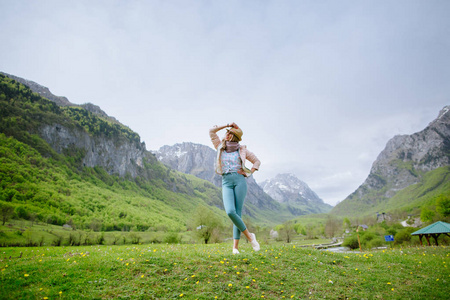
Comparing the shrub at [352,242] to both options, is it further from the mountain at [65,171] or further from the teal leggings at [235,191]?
the teal leggings at [235,191]

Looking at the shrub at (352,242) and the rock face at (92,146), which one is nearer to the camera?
the shrub at (352,242)

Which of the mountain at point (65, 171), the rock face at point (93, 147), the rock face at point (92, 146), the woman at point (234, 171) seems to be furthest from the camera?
the rock face at point (93, 147)

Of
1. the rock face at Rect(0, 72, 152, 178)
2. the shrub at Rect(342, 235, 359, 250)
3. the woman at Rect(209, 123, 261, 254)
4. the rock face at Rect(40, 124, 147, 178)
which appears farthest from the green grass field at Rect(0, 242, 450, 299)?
the rock face at Rect(40, 124, 147, 178)

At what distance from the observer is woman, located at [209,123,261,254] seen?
24.9ft

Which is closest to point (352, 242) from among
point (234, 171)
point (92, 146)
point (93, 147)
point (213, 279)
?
point (234, 171)

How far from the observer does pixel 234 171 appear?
786 cm

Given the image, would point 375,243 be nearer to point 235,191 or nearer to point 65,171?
point 235,191

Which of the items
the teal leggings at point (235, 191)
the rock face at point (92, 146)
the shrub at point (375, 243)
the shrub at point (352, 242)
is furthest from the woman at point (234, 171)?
the rock face at point (92, 146)

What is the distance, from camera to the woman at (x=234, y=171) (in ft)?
24.9

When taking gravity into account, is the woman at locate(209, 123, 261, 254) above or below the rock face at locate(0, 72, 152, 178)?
below

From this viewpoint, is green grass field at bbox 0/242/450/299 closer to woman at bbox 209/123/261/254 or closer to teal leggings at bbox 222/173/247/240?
woman at bbox 209/123/261/254

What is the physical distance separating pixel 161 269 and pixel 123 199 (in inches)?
6213

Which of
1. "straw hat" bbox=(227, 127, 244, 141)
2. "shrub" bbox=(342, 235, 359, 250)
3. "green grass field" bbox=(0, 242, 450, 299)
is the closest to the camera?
"green grass field" bbox=(0, 242, 450, 299)

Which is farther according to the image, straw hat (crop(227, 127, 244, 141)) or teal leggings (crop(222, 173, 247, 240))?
straw hat (crop(227, 127, 244, 141))
